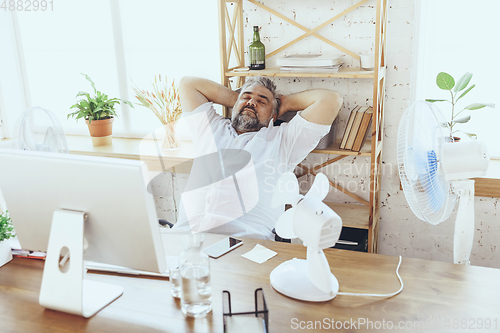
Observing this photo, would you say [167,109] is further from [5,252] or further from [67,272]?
[67,272]

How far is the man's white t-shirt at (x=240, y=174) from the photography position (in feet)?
7.55

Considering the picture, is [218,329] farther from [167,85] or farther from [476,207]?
[167,85]

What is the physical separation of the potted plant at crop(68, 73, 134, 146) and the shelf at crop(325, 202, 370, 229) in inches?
65.8

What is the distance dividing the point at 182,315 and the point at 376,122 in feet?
5.07

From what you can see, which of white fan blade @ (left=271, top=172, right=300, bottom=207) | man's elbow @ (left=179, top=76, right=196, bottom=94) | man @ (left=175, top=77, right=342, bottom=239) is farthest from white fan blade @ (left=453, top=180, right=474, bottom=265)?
man's elbow @ (left=179, top=76, right=196, bottom=94)

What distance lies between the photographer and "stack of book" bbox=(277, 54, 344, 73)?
2377mm

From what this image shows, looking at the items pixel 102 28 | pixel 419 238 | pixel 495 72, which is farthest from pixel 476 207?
pixel 102 28

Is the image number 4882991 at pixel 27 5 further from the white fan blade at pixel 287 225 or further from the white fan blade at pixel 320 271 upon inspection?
the white fan blade at pixel 320 271

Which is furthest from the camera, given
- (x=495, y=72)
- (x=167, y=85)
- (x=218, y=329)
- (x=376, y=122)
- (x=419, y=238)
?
(x=167, y=85)

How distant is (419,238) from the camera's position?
2748 millimetres

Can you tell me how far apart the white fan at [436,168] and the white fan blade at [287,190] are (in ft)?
1.23

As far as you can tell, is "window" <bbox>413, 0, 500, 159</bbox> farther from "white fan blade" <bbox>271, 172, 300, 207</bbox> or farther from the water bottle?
the water bottle

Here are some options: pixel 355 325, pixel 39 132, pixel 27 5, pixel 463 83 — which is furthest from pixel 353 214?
pixel 27 5

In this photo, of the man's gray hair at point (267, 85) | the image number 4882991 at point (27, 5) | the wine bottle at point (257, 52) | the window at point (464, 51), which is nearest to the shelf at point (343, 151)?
the man's gray hair at point (267, 85)
